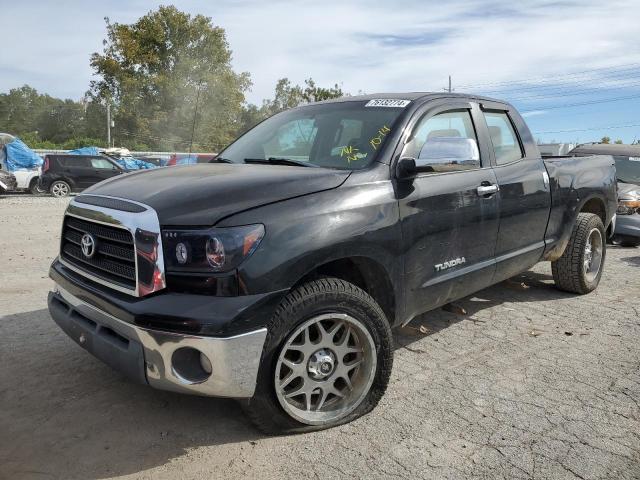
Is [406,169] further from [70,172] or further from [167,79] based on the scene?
[167,79]

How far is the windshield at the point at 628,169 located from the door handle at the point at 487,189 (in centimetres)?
687

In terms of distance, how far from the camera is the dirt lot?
2561mm

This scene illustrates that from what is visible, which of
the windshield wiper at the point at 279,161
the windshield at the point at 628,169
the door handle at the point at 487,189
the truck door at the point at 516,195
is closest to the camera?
the windshield wiper at the point at 279,161

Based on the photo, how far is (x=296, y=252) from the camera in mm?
2605

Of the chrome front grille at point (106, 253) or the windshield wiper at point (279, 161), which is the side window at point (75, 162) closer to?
the windshield wiper at point (279, 161)

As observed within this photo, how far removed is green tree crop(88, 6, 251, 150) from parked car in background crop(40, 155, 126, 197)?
26.7 metres

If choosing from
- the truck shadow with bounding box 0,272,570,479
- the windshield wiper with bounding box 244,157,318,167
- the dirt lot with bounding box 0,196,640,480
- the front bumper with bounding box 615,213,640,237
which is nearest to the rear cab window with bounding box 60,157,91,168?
the dirt lot with bounding box 0,196,640,480

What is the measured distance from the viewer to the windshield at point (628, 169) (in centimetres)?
950

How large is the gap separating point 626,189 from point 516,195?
5.54 m

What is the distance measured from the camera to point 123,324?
99.9 inches

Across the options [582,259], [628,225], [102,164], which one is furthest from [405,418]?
[102,164]

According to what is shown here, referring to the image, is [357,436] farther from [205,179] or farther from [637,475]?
[205,179]

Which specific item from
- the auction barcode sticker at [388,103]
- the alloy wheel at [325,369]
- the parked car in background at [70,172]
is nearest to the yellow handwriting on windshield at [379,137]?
the auction barcode sticker at [388,103]

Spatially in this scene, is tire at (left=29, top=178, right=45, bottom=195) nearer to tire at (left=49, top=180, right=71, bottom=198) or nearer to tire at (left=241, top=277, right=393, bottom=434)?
tire at (left=49, top=180, right=71, bottom=198)
